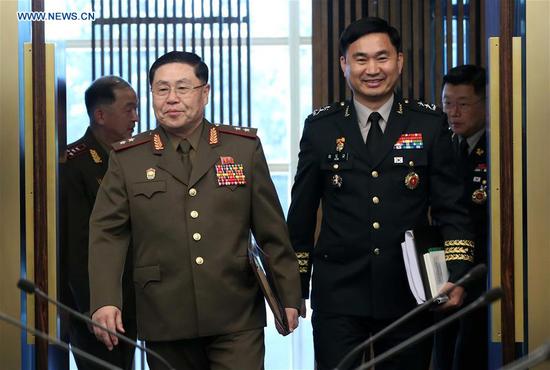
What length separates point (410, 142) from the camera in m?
3.82

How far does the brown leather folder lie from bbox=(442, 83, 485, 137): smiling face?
1.57 meters

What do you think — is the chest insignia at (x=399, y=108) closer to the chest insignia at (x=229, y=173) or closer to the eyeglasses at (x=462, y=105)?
the chest insignia at (x=229, y=173)

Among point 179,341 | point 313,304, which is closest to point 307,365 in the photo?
point 313,304

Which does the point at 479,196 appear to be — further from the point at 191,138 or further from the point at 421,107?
the point at 191,138

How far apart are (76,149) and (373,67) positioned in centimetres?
137

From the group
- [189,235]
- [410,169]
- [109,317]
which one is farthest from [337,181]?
[109,317]

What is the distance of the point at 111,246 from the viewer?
346 centimetres

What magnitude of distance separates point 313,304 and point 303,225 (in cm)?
29

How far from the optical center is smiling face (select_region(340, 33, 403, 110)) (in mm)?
3816

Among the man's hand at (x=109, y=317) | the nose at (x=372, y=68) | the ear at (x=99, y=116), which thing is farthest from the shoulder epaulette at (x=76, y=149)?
the nose at (x=372, y=68)

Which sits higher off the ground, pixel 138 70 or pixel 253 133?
pixel 138 70

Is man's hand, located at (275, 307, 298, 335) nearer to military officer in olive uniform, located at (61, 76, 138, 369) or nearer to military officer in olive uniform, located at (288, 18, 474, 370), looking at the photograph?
military officer in olive uniform, located at (288, 18, 474, 370)

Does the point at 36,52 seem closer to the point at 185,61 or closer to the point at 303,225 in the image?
the point at 185,61

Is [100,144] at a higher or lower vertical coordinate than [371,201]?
higher
